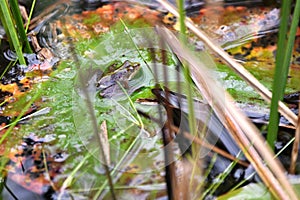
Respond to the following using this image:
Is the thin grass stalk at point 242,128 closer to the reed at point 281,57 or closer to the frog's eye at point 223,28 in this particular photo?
the reed at point 281,57

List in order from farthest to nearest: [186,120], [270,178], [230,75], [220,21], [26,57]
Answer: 1. [220,21]
2. [26,57]
3. [230,75]
4. [186,120]
5. [270,178]

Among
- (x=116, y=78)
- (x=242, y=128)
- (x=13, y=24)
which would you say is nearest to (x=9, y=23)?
(x=13, y=24)

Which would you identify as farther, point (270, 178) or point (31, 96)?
point (31, 96)

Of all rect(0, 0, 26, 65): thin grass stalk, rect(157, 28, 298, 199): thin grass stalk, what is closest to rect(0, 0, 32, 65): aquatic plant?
rect(0, 0, 26, 65): thin grass stalk

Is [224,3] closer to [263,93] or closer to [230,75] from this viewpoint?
[230,75]

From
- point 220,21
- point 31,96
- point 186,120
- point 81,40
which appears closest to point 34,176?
point 31,96

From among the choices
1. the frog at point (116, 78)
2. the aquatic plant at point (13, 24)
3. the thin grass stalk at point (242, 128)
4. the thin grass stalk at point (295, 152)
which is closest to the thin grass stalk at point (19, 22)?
the aquatic plant at point (13, 24)
